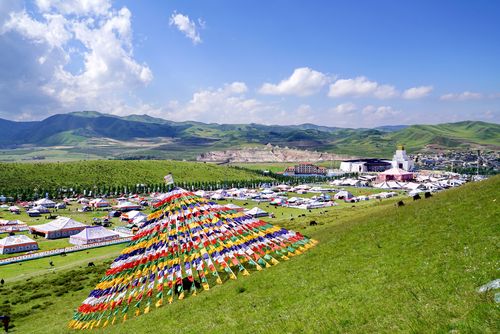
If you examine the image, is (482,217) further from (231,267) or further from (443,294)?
(231,267)

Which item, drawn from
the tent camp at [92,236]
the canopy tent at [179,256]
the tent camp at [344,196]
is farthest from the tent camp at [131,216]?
the canopy tent at [179,256]

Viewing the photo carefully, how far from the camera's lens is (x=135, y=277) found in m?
36.3

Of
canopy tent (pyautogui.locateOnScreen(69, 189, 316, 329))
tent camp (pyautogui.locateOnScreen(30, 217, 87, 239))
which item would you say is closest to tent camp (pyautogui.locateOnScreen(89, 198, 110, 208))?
tent camp (pyautogui.locateOnScreen(30, 217, 87, 239))

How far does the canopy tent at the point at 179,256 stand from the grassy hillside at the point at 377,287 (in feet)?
8.76

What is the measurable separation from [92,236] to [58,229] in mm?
18129

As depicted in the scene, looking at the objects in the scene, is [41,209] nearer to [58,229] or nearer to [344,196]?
[58,229]

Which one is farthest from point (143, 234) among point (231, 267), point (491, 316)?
→ point (491, 316)

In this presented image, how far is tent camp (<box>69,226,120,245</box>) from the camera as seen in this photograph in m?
95.6

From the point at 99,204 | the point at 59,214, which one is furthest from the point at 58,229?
the point at 99,204

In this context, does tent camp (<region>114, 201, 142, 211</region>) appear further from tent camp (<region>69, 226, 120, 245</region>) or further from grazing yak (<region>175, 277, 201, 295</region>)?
grazing yak (<region>175, 277, 201, 295</region>)

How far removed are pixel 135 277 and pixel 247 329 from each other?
59.6ft

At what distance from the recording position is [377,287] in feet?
73.2

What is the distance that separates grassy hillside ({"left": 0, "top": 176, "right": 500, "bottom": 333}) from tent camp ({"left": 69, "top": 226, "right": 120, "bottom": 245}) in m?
54.6

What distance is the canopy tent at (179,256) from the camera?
35.6 m
